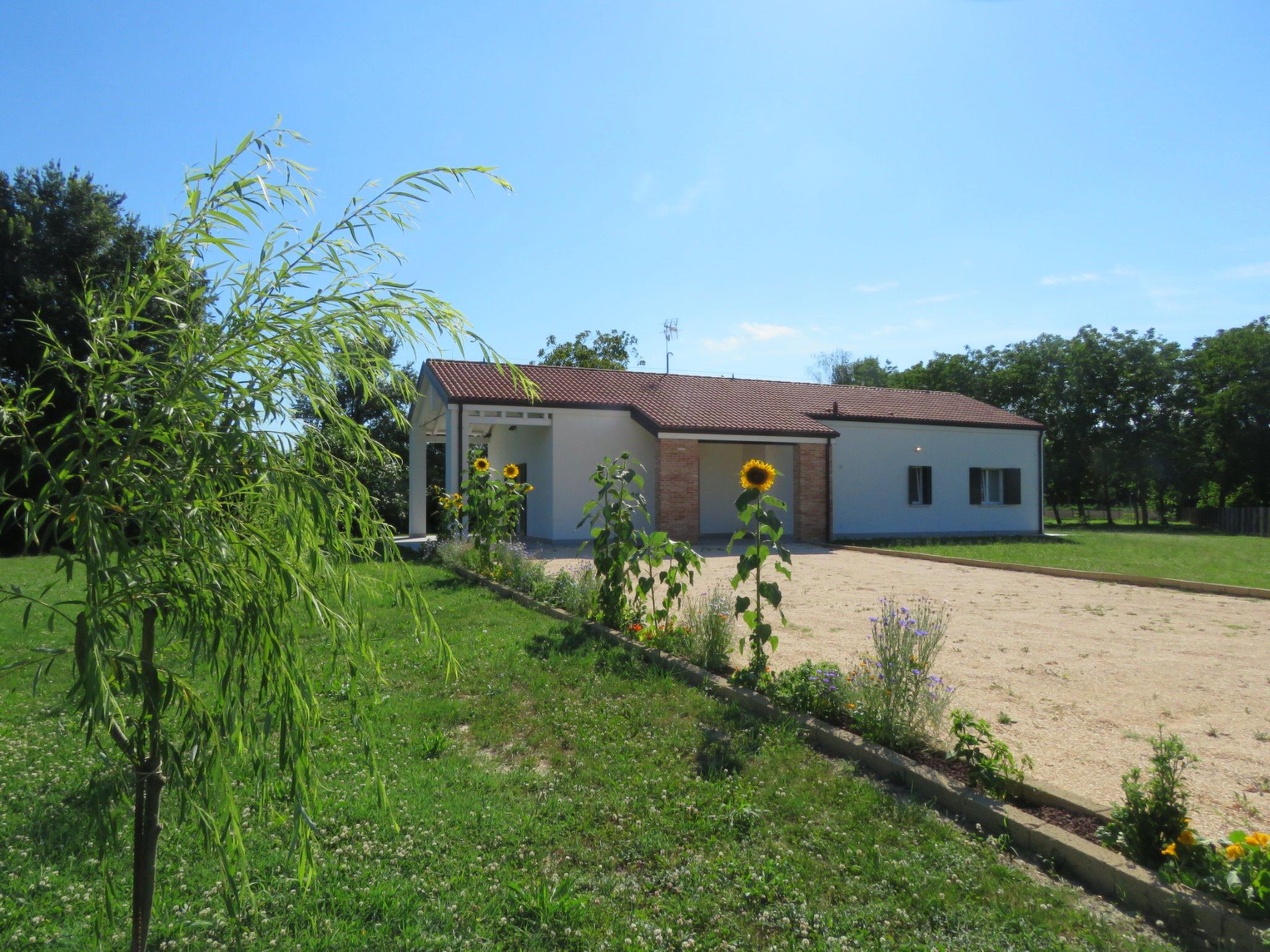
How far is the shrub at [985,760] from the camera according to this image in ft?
12.1

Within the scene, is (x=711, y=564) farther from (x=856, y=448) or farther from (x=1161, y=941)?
(x=1161, y=941)

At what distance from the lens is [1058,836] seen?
3260 millimetres

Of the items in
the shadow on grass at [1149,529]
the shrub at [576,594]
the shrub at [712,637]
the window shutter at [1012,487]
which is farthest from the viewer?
the shadow on grass at [1149,529]

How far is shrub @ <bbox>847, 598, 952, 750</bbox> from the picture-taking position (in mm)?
4336

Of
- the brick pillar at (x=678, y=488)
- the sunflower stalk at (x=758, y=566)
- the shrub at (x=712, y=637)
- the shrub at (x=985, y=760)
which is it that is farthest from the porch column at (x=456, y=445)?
the shrub at (x=985, y=760)

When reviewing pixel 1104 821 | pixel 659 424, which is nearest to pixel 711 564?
pixel 659 424

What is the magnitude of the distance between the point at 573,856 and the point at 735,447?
19.6 metres

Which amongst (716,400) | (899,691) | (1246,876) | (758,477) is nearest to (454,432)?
(716,400)

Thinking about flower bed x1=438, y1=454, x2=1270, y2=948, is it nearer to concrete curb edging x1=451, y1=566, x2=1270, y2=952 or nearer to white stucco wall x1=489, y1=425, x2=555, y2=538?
concrete curb edging x1=451, y1=566, x2=1270, y2=952

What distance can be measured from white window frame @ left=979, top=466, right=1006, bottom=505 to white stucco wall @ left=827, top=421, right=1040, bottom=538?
16 centimetres

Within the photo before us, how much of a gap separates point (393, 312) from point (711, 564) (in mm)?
12717

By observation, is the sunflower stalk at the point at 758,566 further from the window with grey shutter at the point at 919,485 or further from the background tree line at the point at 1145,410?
the background tree line at the point at 1145,410

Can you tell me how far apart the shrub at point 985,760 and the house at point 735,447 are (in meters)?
13.9

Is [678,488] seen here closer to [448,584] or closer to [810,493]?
[810,493]
